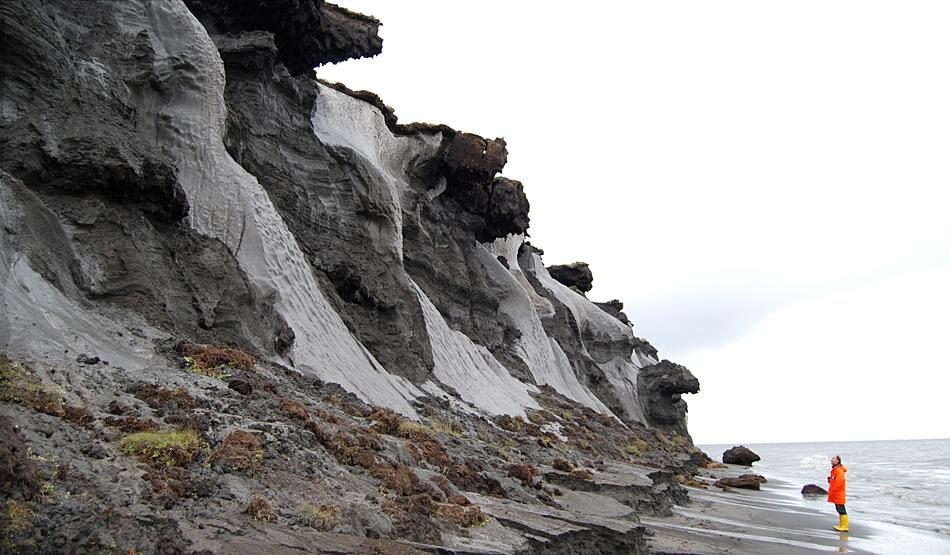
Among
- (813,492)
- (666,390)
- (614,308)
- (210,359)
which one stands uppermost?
(614,308)

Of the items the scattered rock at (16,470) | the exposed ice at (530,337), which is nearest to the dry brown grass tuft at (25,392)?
the scattered rock at (16,470)

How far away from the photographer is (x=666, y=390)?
53.6 m

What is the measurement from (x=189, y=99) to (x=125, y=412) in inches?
488

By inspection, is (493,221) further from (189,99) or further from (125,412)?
(125,412)

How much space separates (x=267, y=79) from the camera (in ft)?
78.8

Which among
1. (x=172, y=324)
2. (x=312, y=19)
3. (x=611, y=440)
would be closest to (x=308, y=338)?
(x=172, y=324)

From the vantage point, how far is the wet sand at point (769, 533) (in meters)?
12.4

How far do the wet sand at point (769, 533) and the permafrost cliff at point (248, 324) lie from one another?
104 cm

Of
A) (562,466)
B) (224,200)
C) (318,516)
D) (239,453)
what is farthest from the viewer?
(224,200)

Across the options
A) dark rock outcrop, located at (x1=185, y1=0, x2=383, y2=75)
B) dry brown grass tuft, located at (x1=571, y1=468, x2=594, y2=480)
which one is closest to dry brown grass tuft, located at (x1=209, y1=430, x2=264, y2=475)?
dry brown grass tuft, located at (x1=571, y1=468, x2=594, y2=480)

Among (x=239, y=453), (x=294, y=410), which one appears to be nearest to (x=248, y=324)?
(x=294, y=410)

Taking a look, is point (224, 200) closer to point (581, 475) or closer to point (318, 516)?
point (581, 475)

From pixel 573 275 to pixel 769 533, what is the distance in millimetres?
A: 51914

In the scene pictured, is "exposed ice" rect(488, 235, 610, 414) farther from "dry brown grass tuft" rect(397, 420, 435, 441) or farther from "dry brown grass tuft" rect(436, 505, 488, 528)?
"dry brown grass tuft" rect(436, 505, 488, 528)
